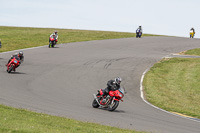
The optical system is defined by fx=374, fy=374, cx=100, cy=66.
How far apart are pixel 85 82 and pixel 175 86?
238 inches

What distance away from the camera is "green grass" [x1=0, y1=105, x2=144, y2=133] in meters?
9.09

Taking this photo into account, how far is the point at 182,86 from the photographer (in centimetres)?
2489

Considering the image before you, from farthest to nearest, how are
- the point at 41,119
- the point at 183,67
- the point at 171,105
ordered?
the point at 183,67, the point at 171,105, the point at 41,119

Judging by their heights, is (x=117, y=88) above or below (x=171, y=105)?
above

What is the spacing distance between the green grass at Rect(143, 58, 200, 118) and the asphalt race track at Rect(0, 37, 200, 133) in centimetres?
98

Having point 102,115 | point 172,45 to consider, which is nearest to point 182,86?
point 102,115

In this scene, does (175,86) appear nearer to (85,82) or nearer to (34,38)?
(85,82)

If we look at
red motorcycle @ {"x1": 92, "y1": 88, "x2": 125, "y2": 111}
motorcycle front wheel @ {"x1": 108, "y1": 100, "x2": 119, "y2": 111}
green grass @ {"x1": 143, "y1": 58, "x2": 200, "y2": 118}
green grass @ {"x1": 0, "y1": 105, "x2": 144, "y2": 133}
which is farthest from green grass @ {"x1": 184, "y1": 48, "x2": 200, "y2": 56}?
green grass @ {"x1": 0, "y1": 105, "x2": 144, "y2": 133}

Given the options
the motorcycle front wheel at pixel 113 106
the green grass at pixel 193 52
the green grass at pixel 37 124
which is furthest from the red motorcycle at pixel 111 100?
the green grass at pixel 193 52

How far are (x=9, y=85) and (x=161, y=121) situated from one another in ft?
29.7

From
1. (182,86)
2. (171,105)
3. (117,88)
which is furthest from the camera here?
(182,86)

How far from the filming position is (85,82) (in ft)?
78.8

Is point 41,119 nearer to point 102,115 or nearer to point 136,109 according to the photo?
point 102,115

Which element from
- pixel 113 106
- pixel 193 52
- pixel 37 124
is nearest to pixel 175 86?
pixel 113 106
